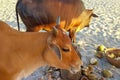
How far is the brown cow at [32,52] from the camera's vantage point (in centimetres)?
228

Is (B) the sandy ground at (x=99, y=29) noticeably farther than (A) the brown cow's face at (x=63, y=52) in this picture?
Yes

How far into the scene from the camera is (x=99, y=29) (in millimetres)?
5844

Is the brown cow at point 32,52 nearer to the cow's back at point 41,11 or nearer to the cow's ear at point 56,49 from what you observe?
the cow's ear at point 56,49

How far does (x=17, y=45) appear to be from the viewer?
8.14 feet

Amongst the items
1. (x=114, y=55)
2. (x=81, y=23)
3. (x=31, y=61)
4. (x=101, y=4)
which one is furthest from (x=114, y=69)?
(x=101, y=4)

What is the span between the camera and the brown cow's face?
7.40 ft

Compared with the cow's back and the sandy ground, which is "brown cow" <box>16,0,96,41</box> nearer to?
the cow's back

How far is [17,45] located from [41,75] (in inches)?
52.8

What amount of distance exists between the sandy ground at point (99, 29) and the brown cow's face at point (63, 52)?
1.42m

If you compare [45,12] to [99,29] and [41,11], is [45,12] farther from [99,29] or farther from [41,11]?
[99,29]

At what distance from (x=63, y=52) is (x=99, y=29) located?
3668 mm

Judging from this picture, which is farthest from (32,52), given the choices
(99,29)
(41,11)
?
(99,29)

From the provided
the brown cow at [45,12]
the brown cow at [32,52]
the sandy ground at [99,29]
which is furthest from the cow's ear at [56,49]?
the brown cow at [45,12]

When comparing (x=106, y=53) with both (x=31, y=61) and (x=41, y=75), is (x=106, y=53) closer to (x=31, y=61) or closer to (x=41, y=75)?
(x=41, y=75)
